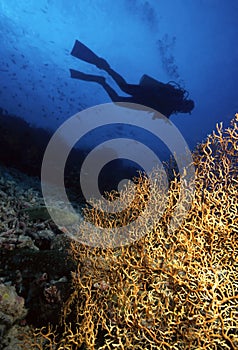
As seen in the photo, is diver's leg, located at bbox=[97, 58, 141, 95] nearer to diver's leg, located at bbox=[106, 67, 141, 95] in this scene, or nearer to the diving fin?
diver's leg, located at bbox=[106, 67, 141, 95]

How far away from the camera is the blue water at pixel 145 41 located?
814 inches

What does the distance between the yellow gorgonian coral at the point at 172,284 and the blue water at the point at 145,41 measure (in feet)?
65.4

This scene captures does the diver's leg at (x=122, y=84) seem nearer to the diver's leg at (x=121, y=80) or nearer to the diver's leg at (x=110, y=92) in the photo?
the diver's leg at (x=121, y=80)

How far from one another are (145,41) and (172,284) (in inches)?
1161

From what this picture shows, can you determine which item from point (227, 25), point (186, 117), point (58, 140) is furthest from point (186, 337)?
point (186, 117)

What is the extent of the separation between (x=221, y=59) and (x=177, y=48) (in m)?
5.66

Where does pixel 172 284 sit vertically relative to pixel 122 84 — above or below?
below

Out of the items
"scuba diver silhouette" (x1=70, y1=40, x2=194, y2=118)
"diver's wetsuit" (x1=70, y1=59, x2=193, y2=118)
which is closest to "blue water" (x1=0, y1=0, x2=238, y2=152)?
"scuba diver silhouette" (x1=70, y1=40, x2=194, y2=118)

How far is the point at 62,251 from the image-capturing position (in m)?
4.42

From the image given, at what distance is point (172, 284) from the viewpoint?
2.54 m

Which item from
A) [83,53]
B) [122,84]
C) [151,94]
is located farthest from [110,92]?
[83,53]

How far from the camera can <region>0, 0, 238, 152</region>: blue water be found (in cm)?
2069

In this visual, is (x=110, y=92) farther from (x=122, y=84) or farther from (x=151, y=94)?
(x=151, y=94)

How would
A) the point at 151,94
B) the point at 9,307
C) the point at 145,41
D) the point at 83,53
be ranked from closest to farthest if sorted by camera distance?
the point at 9,307
the point at 151,94
the point at 83,53
the point at 145,41
